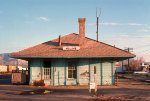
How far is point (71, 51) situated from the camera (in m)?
32.4

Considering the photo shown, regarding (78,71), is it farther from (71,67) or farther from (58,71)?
(58,71)

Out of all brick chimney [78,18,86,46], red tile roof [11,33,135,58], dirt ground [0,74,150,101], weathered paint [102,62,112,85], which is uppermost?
brick chimney [78,18,86,46]

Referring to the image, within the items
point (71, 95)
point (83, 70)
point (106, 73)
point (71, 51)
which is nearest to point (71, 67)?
point (83, 70)

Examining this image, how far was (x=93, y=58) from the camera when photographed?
32344 mm

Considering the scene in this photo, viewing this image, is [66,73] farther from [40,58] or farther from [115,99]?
[115,99]

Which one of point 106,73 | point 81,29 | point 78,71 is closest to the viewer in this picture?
point 78,71

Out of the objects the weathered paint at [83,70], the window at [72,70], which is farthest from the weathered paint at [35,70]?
the weathered paint at [83,70]

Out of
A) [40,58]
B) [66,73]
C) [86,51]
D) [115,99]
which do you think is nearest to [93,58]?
[86,51]

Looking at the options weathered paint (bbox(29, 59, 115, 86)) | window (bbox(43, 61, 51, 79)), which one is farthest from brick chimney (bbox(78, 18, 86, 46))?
window (bbox(43, 61, 51, 79))

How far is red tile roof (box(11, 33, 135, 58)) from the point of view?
31.3 meters

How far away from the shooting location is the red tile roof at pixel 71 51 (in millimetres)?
31344

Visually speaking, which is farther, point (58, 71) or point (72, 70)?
point (72, 70)

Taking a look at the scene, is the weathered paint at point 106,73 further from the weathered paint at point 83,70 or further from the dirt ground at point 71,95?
the dirt ground at point 71,95

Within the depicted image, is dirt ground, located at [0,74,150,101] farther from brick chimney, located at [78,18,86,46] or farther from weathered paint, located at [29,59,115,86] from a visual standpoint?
brick chimney, located at [78,18,86,46]
